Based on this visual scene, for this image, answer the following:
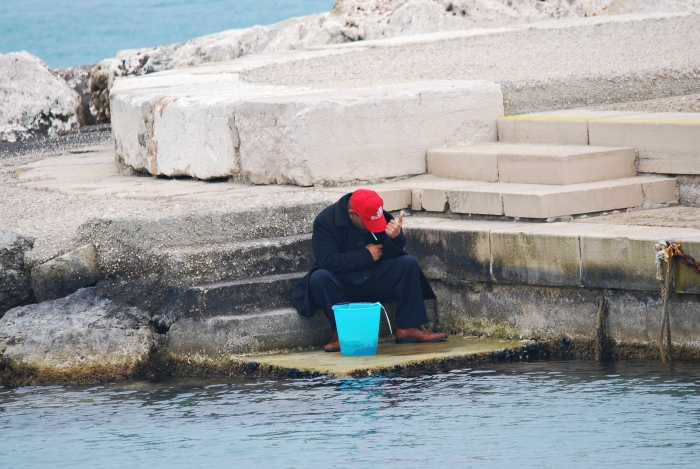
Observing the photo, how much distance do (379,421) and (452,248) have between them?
1.86 meters

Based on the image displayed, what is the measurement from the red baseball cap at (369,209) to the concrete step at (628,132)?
196 centimetres

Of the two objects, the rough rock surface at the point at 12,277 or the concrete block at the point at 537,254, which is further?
the rough rock surface at the point at 12,277

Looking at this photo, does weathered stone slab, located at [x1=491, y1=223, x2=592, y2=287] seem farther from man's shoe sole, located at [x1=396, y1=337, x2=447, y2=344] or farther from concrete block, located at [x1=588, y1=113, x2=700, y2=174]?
concrete block, located at [x1=588, y1=113, x2=700, y2=174]

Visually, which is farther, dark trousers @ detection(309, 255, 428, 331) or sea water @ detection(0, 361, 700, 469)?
dark trousers @ detection(309, 255, 428, 331)

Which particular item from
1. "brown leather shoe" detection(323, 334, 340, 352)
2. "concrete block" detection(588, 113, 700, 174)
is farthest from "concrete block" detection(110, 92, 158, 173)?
"concrete block" detection(588, 113, 700, 174)

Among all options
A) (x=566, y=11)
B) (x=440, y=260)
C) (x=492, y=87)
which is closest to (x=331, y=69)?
(x=492, y=87)

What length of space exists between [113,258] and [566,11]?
9382mm

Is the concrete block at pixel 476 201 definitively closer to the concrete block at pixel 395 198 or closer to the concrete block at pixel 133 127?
the concrete block at pixel 395 198

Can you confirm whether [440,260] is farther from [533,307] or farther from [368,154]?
[368,154]

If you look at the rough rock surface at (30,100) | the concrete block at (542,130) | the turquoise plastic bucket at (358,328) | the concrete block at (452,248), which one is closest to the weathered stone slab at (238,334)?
the turquoise plastic bucket at (358,328)

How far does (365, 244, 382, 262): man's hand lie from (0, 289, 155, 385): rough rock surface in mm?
1427

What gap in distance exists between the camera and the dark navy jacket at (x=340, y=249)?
6.25 meters

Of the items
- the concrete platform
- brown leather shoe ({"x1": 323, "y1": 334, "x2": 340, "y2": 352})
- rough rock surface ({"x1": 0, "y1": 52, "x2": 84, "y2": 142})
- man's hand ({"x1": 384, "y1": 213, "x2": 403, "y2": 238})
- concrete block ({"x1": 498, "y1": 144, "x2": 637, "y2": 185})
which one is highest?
rough rock surface ({"x1": 0, "y1": 52, "x2": 84, "y2": 142})

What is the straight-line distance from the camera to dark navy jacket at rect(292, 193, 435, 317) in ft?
20.5
